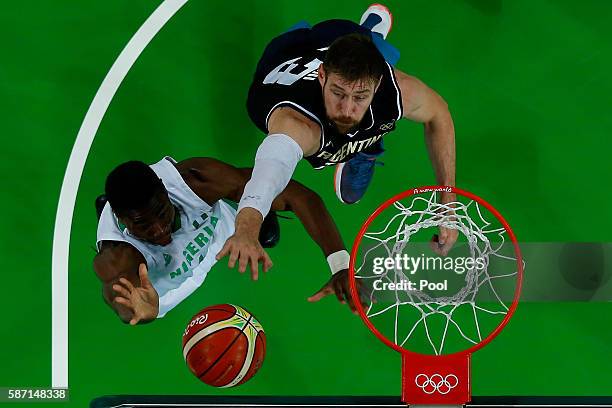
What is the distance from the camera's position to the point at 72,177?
379 centimetres

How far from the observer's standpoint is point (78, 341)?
12.3ft

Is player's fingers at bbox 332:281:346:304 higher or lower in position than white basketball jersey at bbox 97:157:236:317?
lower

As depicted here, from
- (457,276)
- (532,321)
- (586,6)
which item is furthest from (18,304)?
(586,6)

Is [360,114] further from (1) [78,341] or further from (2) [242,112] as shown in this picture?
(1) [78,341]

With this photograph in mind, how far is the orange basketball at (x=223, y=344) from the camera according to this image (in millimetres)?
3291

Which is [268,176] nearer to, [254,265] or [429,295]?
[254,265]

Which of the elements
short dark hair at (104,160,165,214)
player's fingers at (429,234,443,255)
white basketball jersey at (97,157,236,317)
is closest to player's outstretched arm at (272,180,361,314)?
white basketball jersey at (97,157,236,317)

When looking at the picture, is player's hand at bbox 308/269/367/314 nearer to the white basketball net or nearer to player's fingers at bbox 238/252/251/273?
the white basketball net

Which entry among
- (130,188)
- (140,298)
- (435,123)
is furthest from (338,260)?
(130,188)

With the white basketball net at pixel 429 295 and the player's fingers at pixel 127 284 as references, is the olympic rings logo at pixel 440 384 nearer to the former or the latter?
the white basketball net at pixel 429 295

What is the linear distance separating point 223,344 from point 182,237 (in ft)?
1.97

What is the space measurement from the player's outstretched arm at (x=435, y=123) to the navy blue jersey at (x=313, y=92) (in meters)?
0.12

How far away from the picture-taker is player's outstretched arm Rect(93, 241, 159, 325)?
3.41 meters

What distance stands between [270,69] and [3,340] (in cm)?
175
